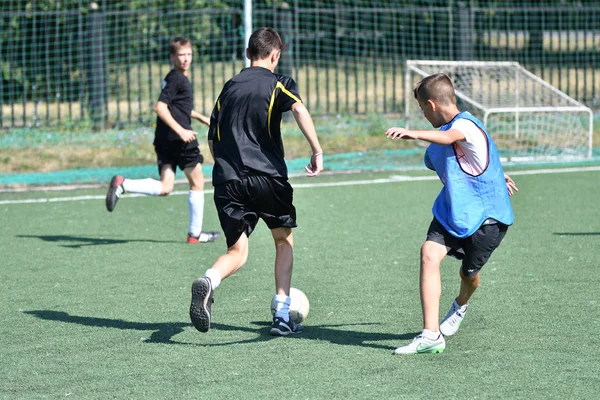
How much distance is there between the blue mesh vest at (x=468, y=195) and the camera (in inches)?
204

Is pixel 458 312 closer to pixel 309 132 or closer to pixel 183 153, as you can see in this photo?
pixel 309 132

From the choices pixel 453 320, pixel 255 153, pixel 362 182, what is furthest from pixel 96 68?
pixel 453 320

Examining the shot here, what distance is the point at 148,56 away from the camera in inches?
706

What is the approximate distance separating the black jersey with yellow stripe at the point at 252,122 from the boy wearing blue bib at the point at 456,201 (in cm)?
83

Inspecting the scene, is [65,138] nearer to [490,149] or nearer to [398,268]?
[398,268]

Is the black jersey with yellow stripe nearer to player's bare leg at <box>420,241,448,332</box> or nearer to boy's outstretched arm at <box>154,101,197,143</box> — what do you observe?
player's bare leg at <box>420,241,448,332</box>

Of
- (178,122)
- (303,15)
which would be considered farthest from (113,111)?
(178,122)

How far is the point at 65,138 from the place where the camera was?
1455 centimetres

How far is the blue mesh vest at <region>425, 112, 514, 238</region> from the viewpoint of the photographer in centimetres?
519

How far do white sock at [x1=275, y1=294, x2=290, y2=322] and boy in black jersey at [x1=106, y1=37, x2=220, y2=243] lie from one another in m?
3.13

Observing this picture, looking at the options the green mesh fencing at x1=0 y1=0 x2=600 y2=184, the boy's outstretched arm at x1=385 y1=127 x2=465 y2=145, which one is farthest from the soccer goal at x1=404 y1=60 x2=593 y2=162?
the boy's outstretched arm at x1=385 y1=127 x2=465 y2=145

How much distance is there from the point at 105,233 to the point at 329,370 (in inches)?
190

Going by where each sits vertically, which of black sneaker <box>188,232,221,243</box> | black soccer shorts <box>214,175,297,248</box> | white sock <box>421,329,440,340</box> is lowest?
black sneaker <box>188,232,221,243</box>

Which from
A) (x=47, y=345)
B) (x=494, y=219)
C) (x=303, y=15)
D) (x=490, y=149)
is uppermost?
(x=303, y=15)
